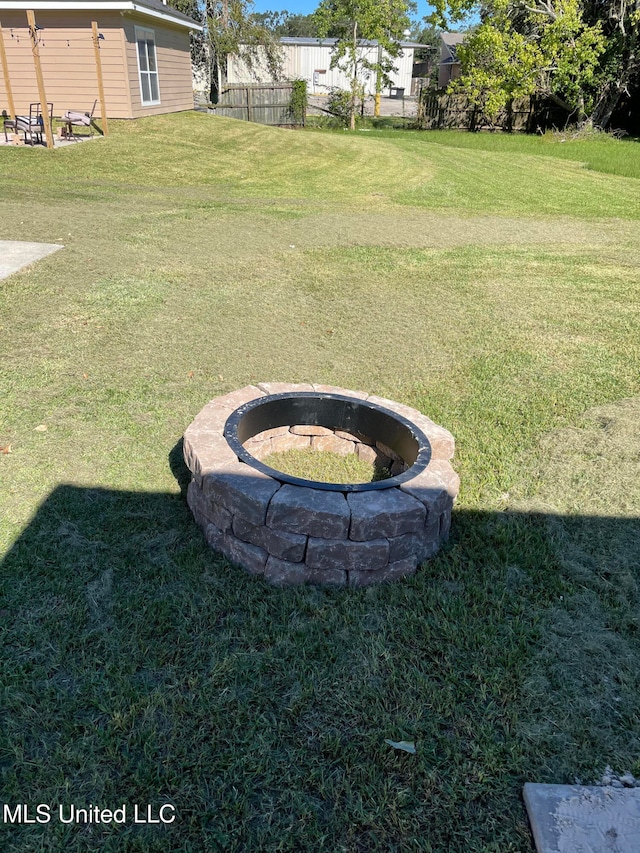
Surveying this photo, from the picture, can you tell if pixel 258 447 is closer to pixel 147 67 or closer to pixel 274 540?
pixel 274 540

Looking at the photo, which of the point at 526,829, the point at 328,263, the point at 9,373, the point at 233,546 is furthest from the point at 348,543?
the point at 328,263

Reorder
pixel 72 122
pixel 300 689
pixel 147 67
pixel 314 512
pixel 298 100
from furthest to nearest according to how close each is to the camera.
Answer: pixel 298 100 < pixel 147 67 < pixel 72 122 < pixel 314 512 < pixel 300 689

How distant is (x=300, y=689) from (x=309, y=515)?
0.64 meters

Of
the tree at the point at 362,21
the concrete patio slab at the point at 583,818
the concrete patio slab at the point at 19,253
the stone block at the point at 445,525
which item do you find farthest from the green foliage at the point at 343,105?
the concrete patio slab at the point at 583,818

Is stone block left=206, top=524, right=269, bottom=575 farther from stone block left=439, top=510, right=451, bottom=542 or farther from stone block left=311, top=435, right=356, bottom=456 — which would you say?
stone block left=311, top=435, right=356, bottom=456

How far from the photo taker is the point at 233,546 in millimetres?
2596

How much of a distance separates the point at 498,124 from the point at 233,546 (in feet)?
80.4

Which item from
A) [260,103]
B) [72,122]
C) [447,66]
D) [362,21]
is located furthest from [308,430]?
[447,66]

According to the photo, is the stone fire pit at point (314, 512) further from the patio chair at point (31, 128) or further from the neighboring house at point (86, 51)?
the neighboring house at point (86, 51)

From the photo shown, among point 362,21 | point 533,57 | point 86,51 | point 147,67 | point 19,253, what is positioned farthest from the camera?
point 362,21

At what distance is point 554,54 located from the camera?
1948 centimetres

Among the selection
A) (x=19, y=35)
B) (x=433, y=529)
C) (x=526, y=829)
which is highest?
(x=19, y=35)

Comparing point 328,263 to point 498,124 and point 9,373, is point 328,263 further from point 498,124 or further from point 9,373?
point 498,124

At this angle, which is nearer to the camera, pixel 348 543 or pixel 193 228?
pixel 348 543
